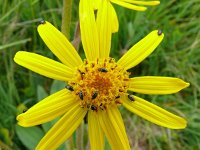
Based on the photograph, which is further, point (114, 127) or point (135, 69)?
point (135, 69)

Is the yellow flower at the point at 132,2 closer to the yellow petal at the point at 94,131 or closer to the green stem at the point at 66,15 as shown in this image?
the green stem at the point at 66,15

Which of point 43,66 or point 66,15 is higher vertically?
point 66,15

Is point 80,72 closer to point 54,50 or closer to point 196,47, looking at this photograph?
point 54,50

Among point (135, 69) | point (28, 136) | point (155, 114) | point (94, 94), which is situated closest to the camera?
point (94, 94)

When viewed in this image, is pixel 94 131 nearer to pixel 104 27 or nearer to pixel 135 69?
pixel 104 27

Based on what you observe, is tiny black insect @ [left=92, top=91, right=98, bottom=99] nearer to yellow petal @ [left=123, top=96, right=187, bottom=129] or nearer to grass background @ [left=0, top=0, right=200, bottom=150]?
yellow petal @ [left=123, top=96, right=187, bottom=129]

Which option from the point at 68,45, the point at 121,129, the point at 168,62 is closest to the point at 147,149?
the point at 168,62

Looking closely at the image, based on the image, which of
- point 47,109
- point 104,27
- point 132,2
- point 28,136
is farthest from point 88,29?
point 28,136
